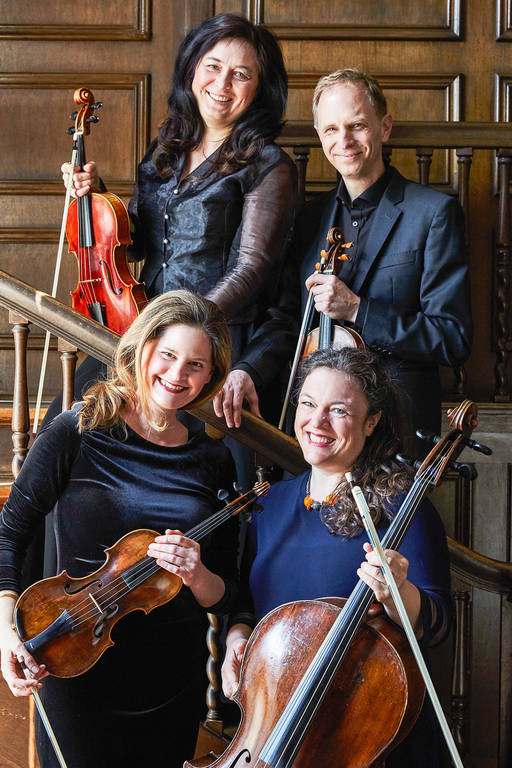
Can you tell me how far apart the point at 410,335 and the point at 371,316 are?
10cm

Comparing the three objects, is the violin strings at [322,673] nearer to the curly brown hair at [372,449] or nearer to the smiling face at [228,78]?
the curly brown hair at [372,449]

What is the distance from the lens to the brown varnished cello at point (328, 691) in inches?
53.8

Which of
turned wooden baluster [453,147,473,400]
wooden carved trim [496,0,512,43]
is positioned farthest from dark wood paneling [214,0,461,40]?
turned wooden baluster [453,147,473,400]

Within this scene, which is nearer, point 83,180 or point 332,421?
point 332,421

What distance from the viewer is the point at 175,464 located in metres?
1.69

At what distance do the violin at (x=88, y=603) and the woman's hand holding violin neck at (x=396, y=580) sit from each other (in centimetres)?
33

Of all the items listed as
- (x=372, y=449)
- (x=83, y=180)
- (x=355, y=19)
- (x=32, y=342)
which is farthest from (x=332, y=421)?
(x=355, y=19)

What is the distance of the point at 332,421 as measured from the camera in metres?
1.66

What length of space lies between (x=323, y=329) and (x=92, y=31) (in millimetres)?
1914

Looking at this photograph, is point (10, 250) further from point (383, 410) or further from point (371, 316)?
point (383, 410)

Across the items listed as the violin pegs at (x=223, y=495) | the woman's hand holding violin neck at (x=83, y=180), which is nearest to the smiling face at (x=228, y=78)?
the woman's hand holding violin neck at (x=83, y=180)

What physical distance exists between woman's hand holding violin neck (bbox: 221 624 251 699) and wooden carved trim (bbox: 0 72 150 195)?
2.19 m

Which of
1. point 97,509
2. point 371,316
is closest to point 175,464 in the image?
point 97,509

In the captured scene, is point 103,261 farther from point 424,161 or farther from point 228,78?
point 424,161
